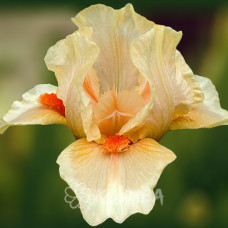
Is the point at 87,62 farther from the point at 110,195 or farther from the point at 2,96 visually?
the point at 2,96

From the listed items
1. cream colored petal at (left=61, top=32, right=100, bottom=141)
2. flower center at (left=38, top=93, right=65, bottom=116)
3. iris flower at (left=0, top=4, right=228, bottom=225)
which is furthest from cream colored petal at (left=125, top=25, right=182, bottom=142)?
flower center at (left=38, top=93, right=65, bottom=116)

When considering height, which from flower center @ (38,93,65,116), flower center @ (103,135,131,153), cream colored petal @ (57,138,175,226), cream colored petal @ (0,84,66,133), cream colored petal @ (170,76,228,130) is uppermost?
flower center @ (38,93,65,116)

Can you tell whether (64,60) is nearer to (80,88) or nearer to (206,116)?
(80,88)

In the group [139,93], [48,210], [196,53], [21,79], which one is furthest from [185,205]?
[21,79]

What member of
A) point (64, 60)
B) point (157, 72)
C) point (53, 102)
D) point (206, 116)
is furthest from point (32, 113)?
point (206, 116)

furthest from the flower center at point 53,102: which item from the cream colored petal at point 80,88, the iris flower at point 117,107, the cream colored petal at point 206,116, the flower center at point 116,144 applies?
the cream colored petal at point 206,116

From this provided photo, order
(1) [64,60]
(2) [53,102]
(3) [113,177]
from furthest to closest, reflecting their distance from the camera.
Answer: (2) [53,102] → (1) [64,60] → (3) [113,177]

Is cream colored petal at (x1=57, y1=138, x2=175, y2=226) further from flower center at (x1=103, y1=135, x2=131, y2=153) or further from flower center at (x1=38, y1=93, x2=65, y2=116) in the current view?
flower center at (x1=38, y1=93, x2=65, y2=116)
